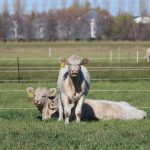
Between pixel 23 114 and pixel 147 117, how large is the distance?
10.3 feet

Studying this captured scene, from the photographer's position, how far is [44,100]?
13508 mm

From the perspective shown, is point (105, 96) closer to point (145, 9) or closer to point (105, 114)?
point (105, 114)

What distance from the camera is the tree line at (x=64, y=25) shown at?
10525 cm

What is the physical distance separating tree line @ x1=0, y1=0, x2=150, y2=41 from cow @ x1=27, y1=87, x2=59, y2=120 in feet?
293

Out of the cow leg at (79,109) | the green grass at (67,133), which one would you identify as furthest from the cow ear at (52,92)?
the cow leg at (79,109)

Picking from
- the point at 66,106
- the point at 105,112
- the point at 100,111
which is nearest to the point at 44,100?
the point at 66,106

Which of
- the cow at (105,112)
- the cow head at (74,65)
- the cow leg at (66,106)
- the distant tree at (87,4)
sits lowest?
the cow at (105,112)

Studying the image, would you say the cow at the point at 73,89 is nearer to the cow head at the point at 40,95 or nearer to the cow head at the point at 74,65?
the cow head at the point at 74,65

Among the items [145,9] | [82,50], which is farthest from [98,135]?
[145,9]

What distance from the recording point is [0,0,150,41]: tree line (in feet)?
345

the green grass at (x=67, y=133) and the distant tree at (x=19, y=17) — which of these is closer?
the green grass at (x=67, y=133)

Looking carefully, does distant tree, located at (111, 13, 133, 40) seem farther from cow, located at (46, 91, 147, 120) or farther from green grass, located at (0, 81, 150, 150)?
cow, located at (46, 91, 147, 120)

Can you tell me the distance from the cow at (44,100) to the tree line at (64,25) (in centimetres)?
8927

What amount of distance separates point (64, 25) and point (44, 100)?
101 meters
